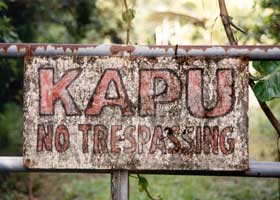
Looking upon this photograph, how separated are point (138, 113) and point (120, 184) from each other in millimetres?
184

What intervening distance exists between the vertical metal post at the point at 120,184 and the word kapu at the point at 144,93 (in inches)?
5.9

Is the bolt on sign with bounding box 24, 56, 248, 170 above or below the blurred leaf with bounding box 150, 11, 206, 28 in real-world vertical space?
below

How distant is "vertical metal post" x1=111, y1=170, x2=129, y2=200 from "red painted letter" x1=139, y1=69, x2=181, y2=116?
0.16 meters

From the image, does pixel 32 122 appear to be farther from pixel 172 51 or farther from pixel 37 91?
pixel 172 51

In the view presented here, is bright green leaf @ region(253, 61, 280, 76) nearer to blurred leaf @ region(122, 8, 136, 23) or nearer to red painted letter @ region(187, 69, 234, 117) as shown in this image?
red painted letter @ region(187, 69, 234, 117)

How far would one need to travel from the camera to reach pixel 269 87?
4.66ft

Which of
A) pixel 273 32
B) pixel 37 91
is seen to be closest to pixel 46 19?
pixel 273 32

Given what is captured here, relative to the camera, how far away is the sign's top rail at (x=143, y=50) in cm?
131

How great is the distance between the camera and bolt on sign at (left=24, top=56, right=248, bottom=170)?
132 cm

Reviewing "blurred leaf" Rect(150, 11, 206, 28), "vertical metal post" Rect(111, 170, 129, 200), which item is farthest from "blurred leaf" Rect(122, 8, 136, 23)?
"blurred leaf" Rect(150, 11, 206, 28)

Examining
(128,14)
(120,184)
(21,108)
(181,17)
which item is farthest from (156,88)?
(181,17)

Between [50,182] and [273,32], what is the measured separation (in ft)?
8.50

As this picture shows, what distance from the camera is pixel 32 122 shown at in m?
1.34

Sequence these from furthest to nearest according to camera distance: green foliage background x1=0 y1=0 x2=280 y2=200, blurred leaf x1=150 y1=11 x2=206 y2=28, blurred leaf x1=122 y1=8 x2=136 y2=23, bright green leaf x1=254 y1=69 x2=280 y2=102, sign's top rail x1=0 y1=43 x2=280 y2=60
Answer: blurred leaf x1=150 y1=11 x2=206 y2=28
green foliage background x1=0 y1=0 x2=280 y2=200
blurred leaf x1=122 y1=8 x2=136 y2=23
bright green leaf x1=254 y1=69 x2=280 y2=102
sign's top rail x1=0 y1=43 x2=280 y2=60
